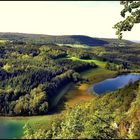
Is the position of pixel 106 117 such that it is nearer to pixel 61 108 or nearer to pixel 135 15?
pixel 135 15

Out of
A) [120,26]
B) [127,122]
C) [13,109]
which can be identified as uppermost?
[120,26]

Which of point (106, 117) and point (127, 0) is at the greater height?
point (127, 0)

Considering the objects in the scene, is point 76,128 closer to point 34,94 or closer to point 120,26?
point 120,26

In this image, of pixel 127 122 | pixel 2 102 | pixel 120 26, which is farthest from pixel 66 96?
pixel 120 26

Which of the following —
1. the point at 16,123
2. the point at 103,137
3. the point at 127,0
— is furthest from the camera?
the point at 16,123

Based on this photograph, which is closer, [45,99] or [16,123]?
[16,123]

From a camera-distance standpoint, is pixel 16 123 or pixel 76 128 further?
pixel 16 123

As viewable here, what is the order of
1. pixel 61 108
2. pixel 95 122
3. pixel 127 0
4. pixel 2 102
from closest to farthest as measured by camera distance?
1. pixel 95 122
2. pixel 127 0
3. pixel 61 108
4. pixel 2 102

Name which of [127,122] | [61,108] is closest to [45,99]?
[61,108]

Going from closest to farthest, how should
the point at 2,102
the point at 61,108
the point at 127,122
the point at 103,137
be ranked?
the point at 103,137 → the point at 127,122 → the point at 61,108 → the point at 2,102
